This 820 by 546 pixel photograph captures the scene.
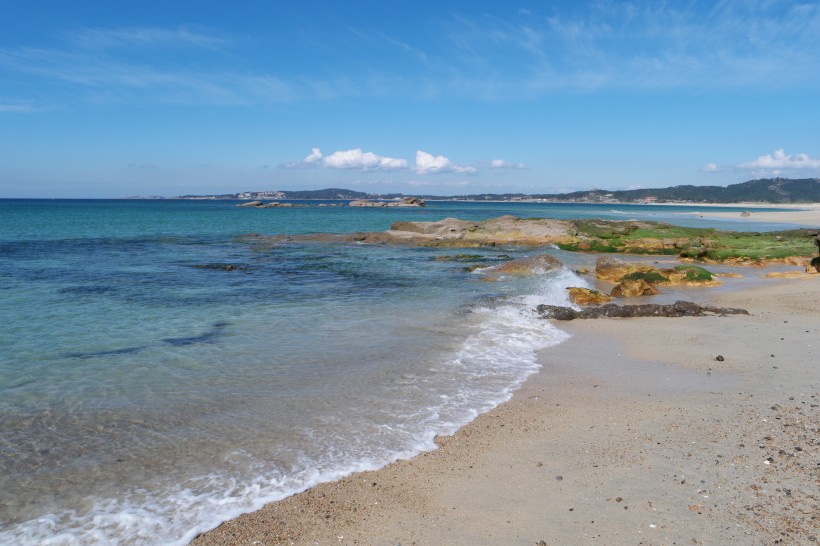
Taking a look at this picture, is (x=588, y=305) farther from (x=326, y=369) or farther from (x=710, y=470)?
(x=710, y=470)

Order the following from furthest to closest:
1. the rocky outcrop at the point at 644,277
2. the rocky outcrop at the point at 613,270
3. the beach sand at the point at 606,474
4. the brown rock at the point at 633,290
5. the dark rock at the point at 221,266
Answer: the dark rock at the point at 221,266 < the rocky outcrop at the point at 613,270 < the rocky outcrop at the point at 644,277 < the brown rock at the point at 633,290 < the beach sand at the point at 606,474

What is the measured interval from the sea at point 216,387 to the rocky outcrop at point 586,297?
0.41m

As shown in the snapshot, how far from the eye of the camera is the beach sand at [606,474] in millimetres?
5246

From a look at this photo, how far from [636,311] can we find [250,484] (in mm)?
13384

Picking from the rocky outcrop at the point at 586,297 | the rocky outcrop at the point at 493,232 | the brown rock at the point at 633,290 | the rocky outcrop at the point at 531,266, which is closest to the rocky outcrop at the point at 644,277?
the brown rock at the point at 633,290

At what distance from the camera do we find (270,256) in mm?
34500

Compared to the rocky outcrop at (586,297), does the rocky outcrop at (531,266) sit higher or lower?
higher

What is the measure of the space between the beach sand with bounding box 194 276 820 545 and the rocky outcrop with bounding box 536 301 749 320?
17.0 ft

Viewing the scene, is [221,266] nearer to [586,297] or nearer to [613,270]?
[586,297]

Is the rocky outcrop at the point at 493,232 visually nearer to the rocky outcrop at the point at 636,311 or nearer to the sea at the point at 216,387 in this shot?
the sea at the point at 216,387

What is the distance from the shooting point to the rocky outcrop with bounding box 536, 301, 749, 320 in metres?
16.1

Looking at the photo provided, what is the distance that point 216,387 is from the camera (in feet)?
31.2

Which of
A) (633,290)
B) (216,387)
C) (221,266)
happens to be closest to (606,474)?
A: (216,387)

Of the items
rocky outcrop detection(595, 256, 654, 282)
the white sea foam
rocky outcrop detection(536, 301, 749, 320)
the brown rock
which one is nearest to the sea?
the white sea foam
